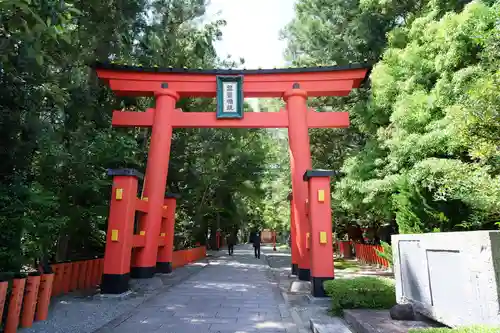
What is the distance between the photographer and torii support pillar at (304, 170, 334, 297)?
293 inches

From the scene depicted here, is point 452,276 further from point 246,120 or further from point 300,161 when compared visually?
point 246,120

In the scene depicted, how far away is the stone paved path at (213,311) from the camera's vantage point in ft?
17.6

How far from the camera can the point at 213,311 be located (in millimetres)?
6461

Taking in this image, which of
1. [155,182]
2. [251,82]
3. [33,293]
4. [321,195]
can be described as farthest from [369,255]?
[33,293]

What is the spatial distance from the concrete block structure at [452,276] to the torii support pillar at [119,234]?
231 inches

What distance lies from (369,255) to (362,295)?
36.6 ft

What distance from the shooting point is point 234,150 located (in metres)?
18.0

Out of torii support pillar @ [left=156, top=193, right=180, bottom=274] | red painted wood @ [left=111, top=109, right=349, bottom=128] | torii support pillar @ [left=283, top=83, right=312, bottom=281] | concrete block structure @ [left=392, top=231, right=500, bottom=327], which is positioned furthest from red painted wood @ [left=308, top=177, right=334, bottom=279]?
torii support pillar @ [left=156, top=193, right=180, bottom=274]

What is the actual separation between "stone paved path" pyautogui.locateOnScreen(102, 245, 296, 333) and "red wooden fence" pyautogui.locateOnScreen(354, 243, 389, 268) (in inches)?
266

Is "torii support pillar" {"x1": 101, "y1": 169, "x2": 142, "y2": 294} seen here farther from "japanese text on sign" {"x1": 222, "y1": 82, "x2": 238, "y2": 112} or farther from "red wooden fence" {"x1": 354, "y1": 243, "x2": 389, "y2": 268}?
"red wooden fence" {"x1": 354, "y1": 243, "x2": 389, "y2": 268}

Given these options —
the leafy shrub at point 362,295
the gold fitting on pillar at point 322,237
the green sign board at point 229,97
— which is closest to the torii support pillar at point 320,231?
the gold fitting on pillar at point 322,237

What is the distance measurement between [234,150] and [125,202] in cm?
1042

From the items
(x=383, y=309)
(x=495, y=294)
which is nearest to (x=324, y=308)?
(x=383, y=309)

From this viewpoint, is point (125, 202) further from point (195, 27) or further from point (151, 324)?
point (195, 27)
